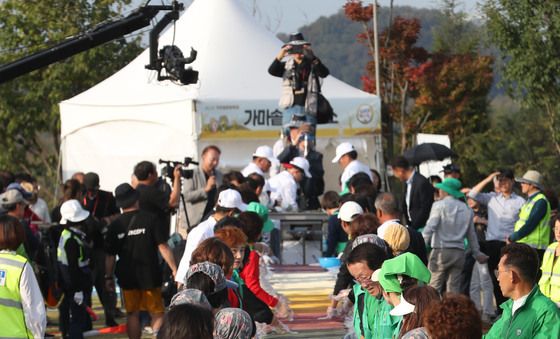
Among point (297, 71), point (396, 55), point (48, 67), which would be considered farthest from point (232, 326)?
point (396, 55)

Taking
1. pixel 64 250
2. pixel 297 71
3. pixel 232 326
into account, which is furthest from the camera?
pixel 297 71

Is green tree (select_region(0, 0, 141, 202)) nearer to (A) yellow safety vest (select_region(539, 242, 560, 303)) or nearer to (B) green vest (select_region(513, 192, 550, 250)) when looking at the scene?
(B) green vest (select_region(513, 192, 550, 250))

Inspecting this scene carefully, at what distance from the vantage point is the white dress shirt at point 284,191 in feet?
53.7

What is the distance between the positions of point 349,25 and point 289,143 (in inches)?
6552

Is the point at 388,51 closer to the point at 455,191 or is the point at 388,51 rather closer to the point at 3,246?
the point at 455,191

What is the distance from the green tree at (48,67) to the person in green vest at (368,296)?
970 inches

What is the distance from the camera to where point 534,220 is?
12219mm

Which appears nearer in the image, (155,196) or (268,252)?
(155,196)

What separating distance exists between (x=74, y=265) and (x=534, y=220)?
15.1 ft

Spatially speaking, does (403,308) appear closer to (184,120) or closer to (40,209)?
(40,209)

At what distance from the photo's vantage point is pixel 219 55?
23188mm

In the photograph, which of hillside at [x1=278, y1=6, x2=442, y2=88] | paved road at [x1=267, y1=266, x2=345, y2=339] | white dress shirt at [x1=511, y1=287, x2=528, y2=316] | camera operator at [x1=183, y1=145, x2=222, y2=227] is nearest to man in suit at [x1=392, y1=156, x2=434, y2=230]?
paved road at [x1=267, y1=266, x2=345, y2=339]

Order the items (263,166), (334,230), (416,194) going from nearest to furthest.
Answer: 1. (416,194)
2. (334,230)
3. (263,166)

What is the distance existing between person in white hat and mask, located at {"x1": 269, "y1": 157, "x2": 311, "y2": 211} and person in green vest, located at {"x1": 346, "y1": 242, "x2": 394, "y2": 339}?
30.0ft
